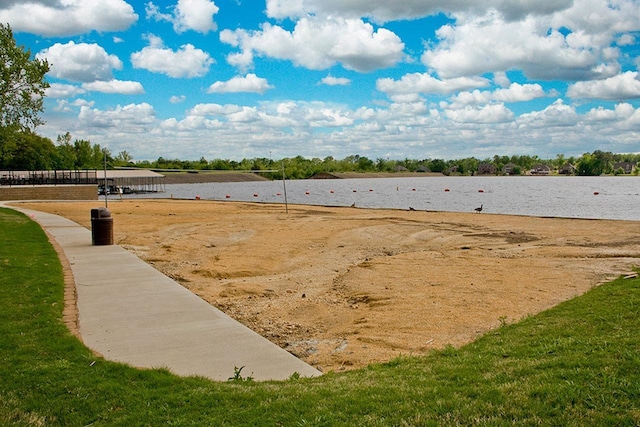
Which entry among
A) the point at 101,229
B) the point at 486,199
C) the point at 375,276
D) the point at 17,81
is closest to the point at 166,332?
the point at 375,276

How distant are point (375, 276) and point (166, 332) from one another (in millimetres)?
6708

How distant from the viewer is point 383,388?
4.78 m

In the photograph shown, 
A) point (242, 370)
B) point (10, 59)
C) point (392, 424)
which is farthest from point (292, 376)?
point (10, 59)

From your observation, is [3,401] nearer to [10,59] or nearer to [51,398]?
[51,398]

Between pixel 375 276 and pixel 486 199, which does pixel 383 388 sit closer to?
pixel 375 276

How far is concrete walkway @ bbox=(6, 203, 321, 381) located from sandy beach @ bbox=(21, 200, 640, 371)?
683 mm

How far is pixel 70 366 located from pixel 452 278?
880 centimetres

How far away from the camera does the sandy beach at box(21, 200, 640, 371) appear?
8.15 m

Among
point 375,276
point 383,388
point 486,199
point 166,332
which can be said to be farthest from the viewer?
point 486,199

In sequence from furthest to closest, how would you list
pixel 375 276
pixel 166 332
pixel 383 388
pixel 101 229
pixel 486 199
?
1. pixel 486 199
2. pixel 101 229
3. pixel 375 276
4. pixel 166 332
5. pixel 383 388

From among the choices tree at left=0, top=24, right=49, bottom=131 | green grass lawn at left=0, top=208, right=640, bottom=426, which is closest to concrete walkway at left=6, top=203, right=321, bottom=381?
green grass lawn at left=0, top=208, right=640, bottom=426

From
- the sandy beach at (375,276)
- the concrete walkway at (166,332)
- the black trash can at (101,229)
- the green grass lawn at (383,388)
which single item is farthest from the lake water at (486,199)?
the green grass lawn at (383,388)

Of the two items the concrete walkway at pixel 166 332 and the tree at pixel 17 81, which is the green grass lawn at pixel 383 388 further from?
the tree at pixel 17 81

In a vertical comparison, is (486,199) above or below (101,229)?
below
